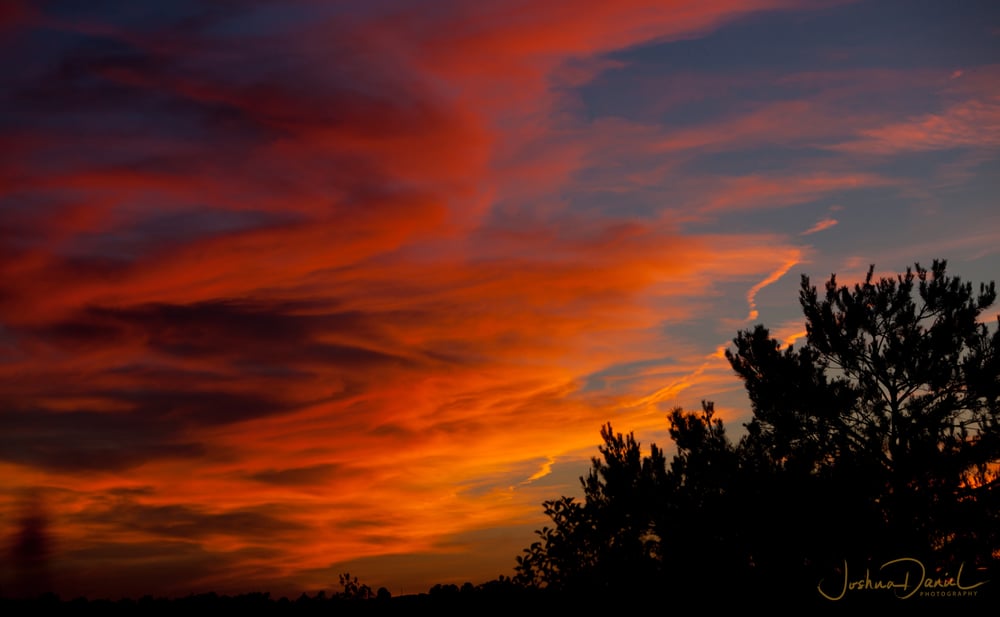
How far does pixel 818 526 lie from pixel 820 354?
495 cm

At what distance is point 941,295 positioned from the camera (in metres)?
21.7

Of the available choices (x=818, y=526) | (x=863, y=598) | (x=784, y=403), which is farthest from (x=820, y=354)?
(x=863, y=598)

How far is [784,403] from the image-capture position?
22.2 meters

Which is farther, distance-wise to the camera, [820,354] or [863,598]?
[820,354]

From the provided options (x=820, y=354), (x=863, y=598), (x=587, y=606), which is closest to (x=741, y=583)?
(x=863, y=598)

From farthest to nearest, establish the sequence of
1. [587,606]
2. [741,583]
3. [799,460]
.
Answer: [799,460] < [741,583] < [587,606]

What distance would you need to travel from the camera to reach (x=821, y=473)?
20.2 metres

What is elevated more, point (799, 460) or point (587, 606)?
point (799, 460)

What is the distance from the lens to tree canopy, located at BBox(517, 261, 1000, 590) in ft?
61.7

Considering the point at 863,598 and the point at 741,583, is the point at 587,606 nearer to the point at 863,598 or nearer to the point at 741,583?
the point at 741,583

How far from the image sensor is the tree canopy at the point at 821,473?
18.8 m

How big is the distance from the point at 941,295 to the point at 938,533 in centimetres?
611

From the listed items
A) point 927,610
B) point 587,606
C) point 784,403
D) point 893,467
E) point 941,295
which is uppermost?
point 941,295

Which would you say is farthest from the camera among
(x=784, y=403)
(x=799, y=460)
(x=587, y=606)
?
(x=784, y=403)
